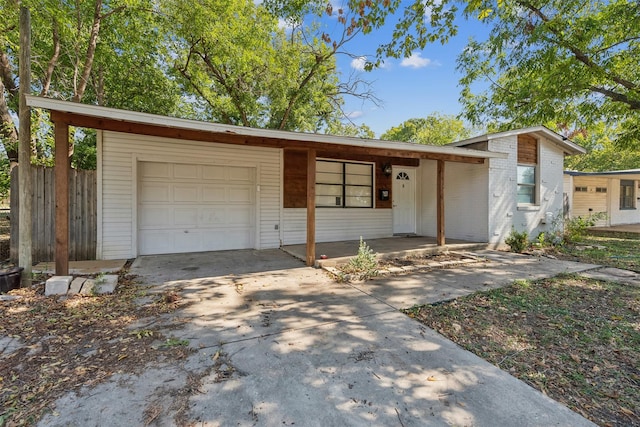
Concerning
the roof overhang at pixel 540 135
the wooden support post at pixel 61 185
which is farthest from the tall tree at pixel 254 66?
the wooden support post at pixel 61 185

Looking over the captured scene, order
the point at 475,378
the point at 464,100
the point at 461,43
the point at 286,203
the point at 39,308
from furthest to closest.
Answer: the point at 464,100
the point at 461,43
the point at 286,203
the point at 39,308
the point at 475,378

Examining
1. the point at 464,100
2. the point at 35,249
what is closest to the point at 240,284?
the point at 35,249

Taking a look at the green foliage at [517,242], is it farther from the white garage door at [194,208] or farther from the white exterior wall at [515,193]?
the white garage door at [194,208]

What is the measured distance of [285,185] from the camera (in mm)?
7605

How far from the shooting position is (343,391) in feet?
6.91

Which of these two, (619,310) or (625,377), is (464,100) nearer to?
(619,310)

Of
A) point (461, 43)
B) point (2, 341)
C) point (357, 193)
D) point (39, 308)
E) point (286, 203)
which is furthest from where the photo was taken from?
point (461, 43)

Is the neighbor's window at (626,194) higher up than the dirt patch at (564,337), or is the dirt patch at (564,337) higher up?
the neighbor's window at (626,194)

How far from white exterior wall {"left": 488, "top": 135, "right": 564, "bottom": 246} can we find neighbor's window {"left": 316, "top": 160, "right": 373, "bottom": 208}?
3219mm

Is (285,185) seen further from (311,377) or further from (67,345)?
(311,377)

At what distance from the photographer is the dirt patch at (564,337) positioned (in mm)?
2162

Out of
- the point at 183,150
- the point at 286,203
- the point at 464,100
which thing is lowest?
the point at 286,203

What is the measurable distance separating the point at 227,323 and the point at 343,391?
1.58 meters

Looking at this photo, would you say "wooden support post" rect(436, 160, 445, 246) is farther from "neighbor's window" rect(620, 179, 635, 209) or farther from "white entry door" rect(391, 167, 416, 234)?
"neighbor's window" rect(620, 179, 635, 209)
